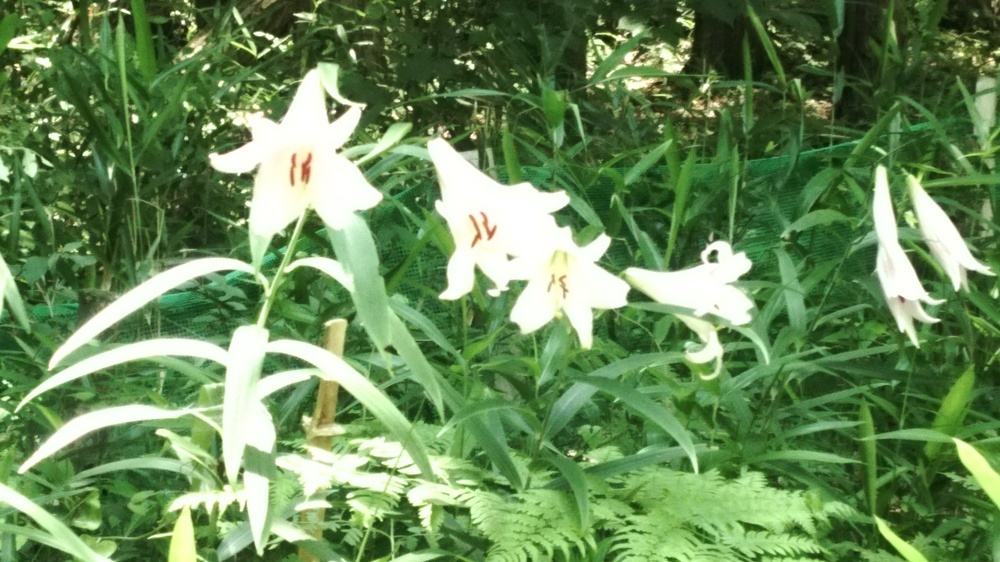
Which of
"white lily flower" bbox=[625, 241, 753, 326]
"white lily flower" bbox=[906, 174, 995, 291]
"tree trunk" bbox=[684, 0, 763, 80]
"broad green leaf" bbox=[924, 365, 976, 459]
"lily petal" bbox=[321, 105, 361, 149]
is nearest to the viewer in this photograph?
"lily petal" bbox=[321, 105, 361, 149]

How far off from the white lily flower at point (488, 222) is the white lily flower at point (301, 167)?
0.08 meters

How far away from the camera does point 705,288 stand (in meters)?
0.88

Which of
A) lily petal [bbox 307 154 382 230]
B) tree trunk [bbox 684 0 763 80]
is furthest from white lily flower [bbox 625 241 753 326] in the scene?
tree trunk [bbox 684 0 763 80]

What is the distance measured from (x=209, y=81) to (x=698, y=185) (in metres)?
1.08

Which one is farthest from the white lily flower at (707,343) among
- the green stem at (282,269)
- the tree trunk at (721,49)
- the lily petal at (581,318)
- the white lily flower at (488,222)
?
the tree trunk at (721,49)

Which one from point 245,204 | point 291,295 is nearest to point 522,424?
point 291,295

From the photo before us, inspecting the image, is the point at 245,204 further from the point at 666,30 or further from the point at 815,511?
the point at 815,511

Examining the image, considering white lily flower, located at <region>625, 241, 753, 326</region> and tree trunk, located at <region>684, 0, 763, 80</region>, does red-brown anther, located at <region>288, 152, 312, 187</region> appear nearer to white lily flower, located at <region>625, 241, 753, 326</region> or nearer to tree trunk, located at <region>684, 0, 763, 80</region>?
white lily flower, located at <region>625, 241, 753, 326</region>

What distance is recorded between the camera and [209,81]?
86.3 inches

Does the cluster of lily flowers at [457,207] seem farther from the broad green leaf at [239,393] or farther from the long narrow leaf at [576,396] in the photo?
the long narrow leaf at [576,396]

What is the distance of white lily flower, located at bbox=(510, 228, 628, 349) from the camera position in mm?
770

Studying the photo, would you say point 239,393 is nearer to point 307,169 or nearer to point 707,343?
point 307,169

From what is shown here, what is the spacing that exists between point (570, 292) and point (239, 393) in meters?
0.27

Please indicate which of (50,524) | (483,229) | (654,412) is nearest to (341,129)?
(483,229)
